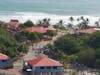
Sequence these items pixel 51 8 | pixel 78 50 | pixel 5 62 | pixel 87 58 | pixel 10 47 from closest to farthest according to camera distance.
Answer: pixel 5 62 < pixel 87 58 < pixel 10 47 < pixel 78 50 < pixel 51 8

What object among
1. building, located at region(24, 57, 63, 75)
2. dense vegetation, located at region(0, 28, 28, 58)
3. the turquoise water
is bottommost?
building, located at region(24, 57, 63, 75)

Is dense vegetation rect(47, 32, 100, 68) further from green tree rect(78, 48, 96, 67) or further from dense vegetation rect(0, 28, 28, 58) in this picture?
dense vegetation rect(0, 28, 28, 58)

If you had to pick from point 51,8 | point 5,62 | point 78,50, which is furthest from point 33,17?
point 5,62

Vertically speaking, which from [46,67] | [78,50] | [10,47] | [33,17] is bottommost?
[46,67]

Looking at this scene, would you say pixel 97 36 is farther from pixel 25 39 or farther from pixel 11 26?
pixel 11 26

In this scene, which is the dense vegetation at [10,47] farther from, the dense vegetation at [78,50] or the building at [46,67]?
the building at [46,67]

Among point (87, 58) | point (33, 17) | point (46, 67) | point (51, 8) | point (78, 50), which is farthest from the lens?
point (51, 8)

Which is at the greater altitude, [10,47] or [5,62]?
[10,47]

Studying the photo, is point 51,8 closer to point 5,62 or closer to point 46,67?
point 5,62

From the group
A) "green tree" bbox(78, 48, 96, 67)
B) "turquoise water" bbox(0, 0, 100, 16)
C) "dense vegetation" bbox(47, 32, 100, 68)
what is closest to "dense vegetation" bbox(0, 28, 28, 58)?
"dense vegetation" bbox(47, 32, 100, 68)

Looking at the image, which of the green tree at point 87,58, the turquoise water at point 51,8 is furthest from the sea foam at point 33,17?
the green tree at point 87,58

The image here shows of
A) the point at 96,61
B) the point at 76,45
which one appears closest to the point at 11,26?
the point at 76,45
